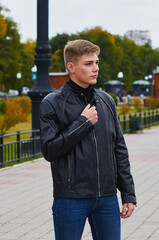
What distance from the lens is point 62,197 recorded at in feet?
11.0

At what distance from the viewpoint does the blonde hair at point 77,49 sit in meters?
3.36

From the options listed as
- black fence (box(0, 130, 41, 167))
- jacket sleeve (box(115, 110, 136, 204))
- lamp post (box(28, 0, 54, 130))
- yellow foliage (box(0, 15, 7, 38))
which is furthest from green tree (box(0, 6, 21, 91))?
jacket sleeve (box(115, 110, 136, 204))

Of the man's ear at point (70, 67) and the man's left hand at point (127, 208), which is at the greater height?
the man's ear at point (70, 67)

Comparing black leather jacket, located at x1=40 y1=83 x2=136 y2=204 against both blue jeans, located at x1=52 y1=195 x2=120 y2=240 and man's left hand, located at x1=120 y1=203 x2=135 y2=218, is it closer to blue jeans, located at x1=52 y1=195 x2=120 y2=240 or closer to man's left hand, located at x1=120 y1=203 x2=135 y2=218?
blue jeans, located at x1=52 y1=195 x2=120 y2=240

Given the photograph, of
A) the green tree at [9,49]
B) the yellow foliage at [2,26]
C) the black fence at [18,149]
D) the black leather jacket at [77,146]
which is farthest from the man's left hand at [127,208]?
the green tree at [9,49]

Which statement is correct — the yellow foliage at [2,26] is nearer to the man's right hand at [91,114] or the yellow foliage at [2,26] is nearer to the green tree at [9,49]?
the green tree at [9,49]

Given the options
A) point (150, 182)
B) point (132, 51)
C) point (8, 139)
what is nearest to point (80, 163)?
point (150, 182)

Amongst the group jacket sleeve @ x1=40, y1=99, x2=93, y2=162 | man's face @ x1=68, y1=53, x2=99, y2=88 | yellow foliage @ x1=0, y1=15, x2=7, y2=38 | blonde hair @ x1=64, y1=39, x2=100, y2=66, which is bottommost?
jacket sleeve @ x1=40, y1=99, x2=93, y2=162

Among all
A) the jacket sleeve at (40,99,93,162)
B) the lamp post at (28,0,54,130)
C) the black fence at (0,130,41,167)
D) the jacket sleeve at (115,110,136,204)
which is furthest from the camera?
the lamp post at (28,0,54,130)

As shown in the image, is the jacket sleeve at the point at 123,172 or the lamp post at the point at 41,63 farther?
the lamp post at the point at 41,63

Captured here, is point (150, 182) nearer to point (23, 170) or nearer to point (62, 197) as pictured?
point (23, 170)

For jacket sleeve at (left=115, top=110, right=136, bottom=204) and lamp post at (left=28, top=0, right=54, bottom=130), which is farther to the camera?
lamp post at (left=28, top=0, right=54, bottom=130)

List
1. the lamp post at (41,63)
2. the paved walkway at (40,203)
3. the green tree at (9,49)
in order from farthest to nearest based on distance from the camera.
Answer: the green tree at (9,49) < the lamp post at (41,63) < the paved walkway at (40,203)

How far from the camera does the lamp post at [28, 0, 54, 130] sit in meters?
14.5
